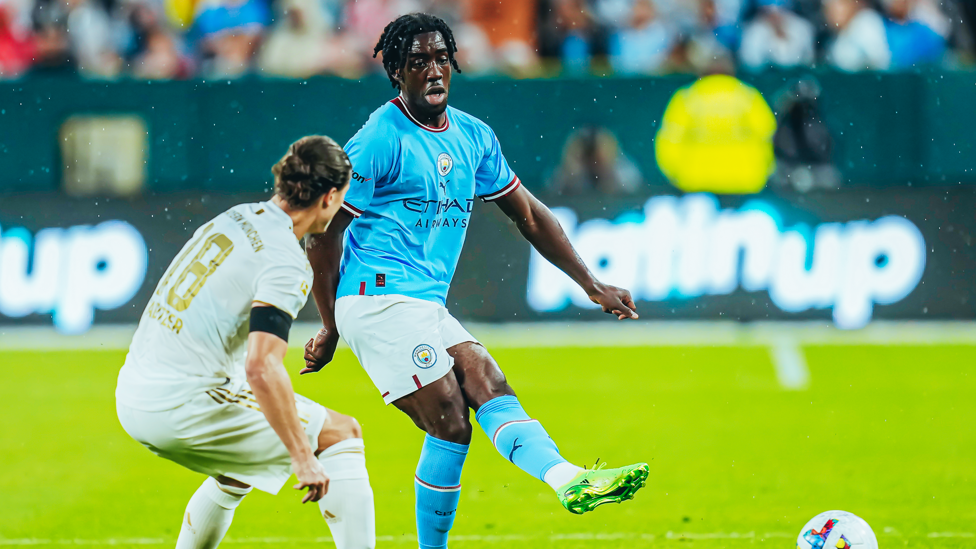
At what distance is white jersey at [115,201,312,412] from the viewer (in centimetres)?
412

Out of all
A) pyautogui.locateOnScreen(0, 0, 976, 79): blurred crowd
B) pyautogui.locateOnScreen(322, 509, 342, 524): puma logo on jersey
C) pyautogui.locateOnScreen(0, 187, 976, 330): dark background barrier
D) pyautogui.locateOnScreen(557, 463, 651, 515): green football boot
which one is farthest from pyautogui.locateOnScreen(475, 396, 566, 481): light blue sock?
pyautogui.locateOnScreen(0, 0, 976, 79): blurred crowd

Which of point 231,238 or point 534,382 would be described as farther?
point 534,382

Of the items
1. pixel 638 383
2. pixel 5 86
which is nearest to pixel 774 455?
pixel 638 383

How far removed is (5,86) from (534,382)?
606 cm

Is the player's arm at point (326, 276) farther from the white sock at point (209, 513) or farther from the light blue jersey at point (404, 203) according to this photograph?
the white sock at point (209, 513)

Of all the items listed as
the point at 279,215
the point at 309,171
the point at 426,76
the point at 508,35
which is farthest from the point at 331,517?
the point at 508,35

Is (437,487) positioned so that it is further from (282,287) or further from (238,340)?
(282,287)

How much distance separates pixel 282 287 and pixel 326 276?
0.94m

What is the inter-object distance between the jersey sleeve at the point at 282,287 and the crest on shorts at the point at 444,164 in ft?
3.44

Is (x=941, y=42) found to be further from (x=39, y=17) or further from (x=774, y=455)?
(x=39, y=17)

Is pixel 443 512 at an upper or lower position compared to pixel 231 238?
lower

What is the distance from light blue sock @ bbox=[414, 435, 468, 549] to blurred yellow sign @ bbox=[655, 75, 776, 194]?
25.5 ft

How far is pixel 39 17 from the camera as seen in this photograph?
13.7m

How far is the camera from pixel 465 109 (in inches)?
481
